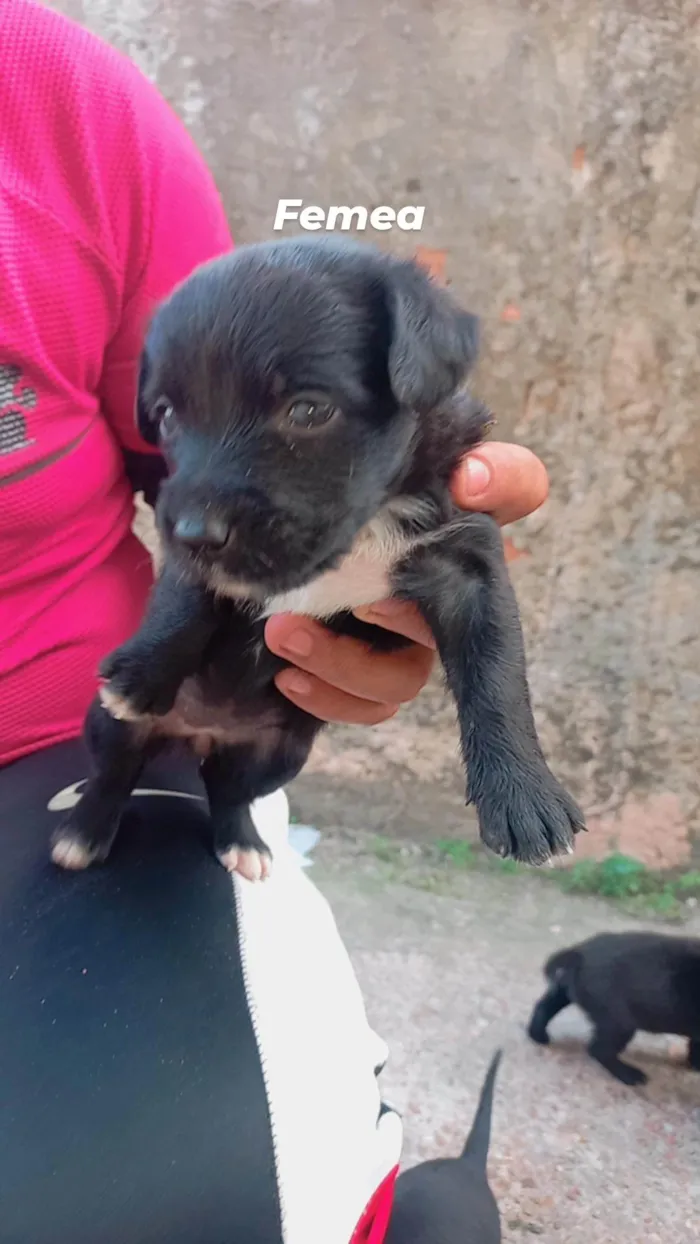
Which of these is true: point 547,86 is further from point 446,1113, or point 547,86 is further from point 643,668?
point 446,1113

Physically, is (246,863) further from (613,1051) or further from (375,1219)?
(613,1051)

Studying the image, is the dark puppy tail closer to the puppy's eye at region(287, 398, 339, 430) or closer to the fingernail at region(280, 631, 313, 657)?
the fingernail at region(280, 631, 313, 657)

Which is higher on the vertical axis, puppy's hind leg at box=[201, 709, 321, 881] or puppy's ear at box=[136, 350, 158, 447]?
puppy's ear at box=[136, 350, 158, 447]

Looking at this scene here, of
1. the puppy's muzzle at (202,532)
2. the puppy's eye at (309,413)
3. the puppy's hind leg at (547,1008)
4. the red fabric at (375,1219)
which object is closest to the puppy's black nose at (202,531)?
the puppy's muzzle at (202,532)

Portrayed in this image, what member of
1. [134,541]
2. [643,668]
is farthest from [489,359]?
[134,541]

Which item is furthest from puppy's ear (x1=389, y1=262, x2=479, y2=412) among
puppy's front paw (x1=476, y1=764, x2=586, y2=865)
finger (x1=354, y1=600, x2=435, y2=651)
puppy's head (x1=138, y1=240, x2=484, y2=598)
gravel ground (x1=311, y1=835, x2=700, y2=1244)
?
gravel ground (x1=311, y1=835, x2=700, y2=1244)

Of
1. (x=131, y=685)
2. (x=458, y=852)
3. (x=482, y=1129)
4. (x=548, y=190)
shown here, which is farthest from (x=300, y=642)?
(x=458, y=852)
